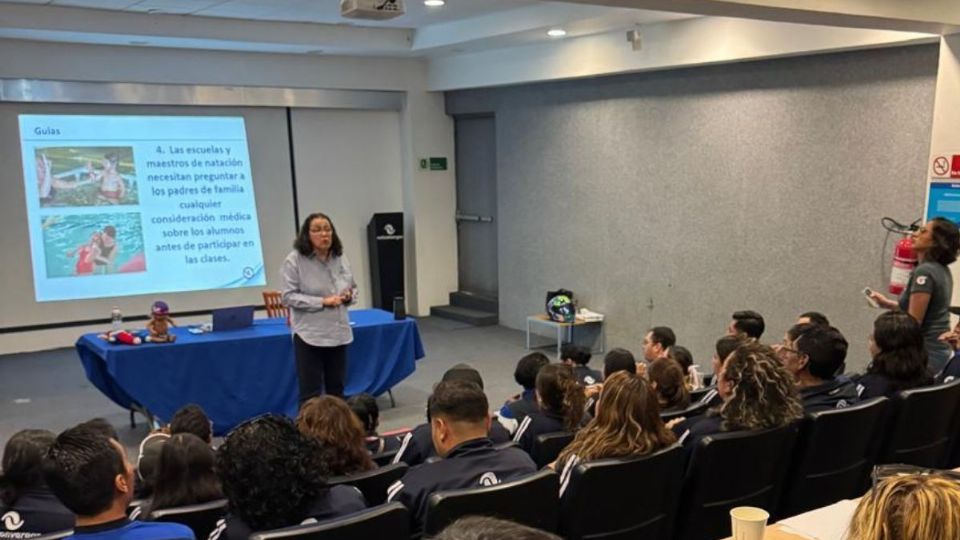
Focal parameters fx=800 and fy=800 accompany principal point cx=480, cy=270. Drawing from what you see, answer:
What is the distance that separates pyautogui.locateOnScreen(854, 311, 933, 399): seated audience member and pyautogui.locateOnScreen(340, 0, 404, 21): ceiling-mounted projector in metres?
2.70

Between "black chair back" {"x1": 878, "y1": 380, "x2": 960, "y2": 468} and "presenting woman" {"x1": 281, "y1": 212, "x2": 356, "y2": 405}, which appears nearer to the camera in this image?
"black chair back" {"x1": 878, "y1": 380, "x2": 960, "y2": 468}

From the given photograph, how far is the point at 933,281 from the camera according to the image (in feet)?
12.2

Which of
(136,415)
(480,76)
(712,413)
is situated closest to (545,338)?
(480,76)

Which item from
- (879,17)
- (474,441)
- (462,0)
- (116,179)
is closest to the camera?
(474,441)

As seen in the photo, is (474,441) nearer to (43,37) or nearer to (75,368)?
(75,368)

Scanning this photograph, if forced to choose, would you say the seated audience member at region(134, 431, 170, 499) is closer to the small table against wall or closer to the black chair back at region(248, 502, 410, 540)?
the black chair back at region(248, 502, 410, 540)

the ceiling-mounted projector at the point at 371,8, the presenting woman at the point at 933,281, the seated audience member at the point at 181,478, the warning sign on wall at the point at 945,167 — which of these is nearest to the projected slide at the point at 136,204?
the ceiling-mounted projector at the point at 371,8

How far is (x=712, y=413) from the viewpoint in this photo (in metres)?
2.71

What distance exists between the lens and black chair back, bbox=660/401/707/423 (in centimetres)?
309

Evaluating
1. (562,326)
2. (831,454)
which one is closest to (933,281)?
(831,454)

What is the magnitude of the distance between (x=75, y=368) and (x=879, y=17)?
6343 mm

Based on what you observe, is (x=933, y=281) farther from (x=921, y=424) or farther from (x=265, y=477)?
(x=265, y=477)

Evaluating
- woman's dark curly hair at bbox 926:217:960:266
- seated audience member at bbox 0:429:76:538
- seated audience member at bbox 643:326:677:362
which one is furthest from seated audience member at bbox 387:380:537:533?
woman's dark curly hair at bbox 926:217:960:266

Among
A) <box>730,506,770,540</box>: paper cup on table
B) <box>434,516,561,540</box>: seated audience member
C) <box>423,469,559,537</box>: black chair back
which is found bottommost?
<box>423,469,559,537</box>: black chair back
